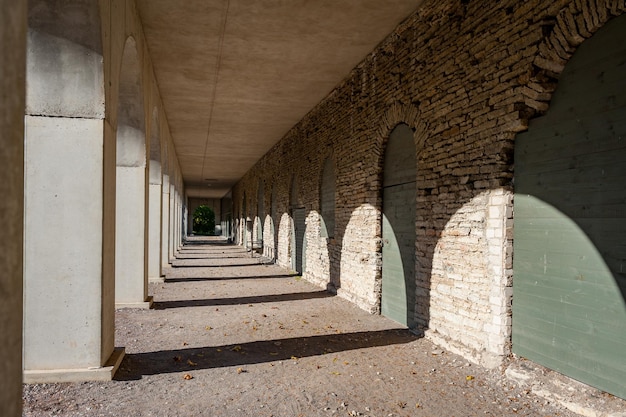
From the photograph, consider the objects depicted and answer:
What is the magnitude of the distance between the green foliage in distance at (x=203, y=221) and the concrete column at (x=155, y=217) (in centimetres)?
3809

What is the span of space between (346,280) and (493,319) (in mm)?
4550

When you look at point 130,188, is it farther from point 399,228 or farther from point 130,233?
point 399,228

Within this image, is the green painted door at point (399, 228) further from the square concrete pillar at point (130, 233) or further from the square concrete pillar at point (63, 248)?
the square concrete pillar at point (63, 248)

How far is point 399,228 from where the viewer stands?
23.2ft

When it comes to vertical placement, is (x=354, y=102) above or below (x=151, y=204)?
above

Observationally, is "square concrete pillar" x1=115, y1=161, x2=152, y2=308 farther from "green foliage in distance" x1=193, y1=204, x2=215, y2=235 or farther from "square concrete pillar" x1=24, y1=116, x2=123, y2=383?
"green foliage in distance" x1=193, y1=204, x2=215, y2=235

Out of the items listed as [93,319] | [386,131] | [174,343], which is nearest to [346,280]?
[386,131]

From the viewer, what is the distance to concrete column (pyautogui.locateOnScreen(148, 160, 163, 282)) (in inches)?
374

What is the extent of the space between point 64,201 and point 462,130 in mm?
4137

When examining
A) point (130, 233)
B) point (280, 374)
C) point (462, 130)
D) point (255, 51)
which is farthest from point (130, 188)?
point (462, 130)

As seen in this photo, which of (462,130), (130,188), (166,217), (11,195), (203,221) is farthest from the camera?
(203,221)

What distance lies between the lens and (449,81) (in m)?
5.61

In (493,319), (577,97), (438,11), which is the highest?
(438,11)

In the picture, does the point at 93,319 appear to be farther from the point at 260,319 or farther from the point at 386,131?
the point at 386,131
